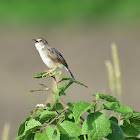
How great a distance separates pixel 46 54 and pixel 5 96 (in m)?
8.25

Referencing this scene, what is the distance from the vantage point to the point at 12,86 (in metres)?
14.1

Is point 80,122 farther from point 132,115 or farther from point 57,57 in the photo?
point 57,57

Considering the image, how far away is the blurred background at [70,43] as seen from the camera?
13.1m

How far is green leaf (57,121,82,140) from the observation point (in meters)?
2.65

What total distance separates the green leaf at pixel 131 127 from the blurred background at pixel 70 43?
779 centimetres

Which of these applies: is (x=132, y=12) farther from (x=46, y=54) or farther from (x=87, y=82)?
(x=46, y=54)

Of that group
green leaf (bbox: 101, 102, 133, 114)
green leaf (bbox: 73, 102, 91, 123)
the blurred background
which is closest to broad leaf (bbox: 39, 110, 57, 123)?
green leaf (bbox: 73, 102, 91, 123)

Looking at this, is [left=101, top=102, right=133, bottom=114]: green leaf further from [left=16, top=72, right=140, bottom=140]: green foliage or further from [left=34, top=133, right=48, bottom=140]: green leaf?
[left=34, top=133, right=48, bottom=140]: green leaf

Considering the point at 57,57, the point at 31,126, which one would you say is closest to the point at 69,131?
the point at 31,126

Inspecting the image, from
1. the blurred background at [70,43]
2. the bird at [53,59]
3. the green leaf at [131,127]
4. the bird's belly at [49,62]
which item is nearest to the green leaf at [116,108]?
the green leaf at [131,127]

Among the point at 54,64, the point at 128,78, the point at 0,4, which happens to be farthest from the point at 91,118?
the point at 0,4

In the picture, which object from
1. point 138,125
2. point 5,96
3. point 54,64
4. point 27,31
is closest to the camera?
point 138,125

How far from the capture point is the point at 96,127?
8.46ft

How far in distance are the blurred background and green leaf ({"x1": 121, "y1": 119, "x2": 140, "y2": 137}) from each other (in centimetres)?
779
